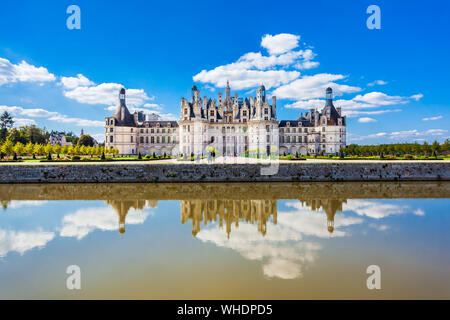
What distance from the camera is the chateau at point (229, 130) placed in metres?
49.2

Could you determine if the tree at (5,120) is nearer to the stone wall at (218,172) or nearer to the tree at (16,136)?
the tree at (16,136)

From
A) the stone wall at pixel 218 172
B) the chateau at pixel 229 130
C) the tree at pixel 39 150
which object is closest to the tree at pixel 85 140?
the chateau at pixel 229 130

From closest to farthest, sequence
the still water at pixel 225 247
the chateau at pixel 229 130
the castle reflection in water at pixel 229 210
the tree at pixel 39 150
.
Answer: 1. the still water at pixel 225 247
2. the castle reflection in water at pixel 229 210
3. the tree at pixel 39 150
4. the chateau at pixel 229 130

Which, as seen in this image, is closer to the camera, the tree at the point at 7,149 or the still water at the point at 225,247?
the still water at the point at 225,247

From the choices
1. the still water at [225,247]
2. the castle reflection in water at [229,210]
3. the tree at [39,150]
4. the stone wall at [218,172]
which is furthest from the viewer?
the tree at [39,150]

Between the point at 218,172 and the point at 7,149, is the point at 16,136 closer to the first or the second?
the point at 7,149

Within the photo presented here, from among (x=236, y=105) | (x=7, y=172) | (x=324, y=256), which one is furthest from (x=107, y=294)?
(x=236, y=105)

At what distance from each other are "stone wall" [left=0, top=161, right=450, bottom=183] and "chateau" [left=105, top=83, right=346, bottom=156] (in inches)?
809

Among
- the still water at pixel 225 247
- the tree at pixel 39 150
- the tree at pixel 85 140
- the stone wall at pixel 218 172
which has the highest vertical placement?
the tree at pixel 85 140

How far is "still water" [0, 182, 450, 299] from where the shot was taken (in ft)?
18.3

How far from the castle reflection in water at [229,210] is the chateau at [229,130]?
2899 centimetres

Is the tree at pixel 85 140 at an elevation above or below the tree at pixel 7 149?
above

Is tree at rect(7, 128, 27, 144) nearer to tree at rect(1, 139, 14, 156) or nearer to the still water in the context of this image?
tree at rect(1, 139, 14, 156)

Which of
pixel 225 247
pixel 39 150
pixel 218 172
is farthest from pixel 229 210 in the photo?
pixel 39 150
